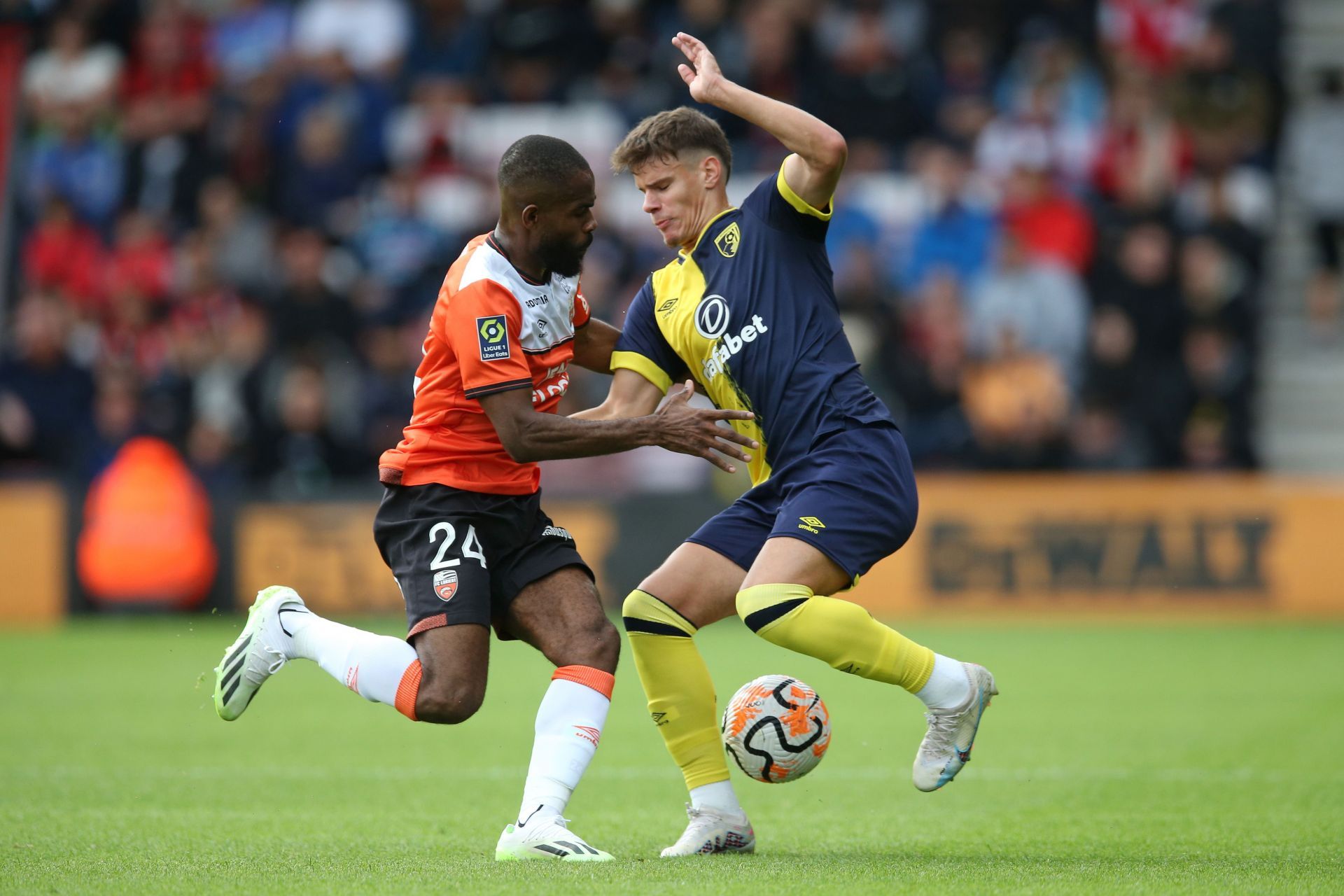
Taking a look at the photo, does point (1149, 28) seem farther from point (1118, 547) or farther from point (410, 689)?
point (410, 689)

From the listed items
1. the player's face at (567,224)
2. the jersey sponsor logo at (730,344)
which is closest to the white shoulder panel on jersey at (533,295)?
the player's face at (567,224)

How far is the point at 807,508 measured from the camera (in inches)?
221

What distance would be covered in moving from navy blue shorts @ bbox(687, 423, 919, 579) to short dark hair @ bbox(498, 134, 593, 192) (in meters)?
1.22

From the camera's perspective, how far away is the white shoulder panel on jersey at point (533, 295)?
5.67 metres

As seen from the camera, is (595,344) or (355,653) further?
(595,344)

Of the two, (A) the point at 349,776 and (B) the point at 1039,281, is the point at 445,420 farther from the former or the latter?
(B) the point at 1039,281

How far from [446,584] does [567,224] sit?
1.24 m

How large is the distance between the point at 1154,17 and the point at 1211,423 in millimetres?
4753

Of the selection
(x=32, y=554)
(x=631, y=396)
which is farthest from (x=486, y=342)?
(x=32, y=554)

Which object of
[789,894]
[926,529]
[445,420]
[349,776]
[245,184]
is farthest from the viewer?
[245,184]

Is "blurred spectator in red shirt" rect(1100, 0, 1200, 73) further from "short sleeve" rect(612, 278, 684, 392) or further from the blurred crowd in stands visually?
"short sleeve" rect(612, 278, 684, 392)

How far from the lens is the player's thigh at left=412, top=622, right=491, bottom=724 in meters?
5.54

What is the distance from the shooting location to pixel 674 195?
5.98 metres

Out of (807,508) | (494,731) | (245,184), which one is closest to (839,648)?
(807,508)
